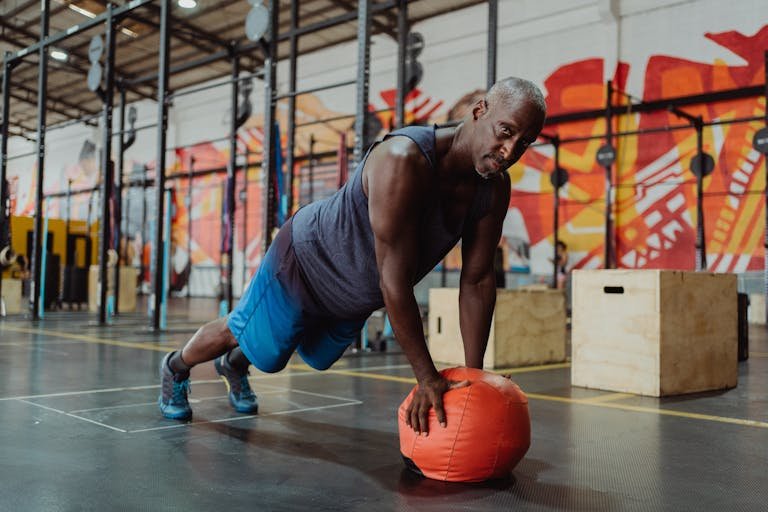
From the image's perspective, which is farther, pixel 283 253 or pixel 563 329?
pixel 563 329

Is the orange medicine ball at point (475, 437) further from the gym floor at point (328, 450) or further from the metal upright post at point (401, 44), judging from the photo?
the metal upright post at point (401, 44)

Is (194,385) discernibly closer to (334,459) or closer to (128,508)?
(334,459)

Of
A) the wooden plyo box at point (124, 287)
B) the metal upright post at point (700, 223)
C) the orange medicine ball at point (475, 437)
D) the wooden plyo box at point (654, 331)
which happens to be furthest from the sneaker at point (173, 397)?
the wooden plyo box at point (124, 287)

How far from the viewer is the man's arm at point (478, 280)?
6.20 ft

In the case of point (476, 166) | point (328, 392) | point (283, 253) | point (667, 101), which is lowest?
point (328, 392)

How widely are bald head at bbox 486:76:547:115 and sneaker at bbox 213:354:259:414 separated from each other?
1.46 meters

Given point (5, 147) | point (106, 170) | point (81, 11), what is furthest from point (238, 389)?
point (81, 11)

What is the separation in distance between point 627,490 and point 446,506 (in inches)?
18.1

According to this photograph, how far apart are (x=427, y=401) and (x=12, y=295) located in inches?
331

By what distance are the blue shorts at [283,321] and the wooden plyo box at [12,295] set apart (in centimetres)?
765

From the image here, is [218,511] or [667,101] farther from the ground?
[667,101]

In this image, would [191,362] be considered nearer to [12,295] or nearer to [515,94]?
[515,94]

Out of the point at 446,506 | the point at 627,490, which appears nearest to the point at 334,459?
the point at 446,506

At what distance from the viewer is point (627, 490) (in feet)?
5.52
